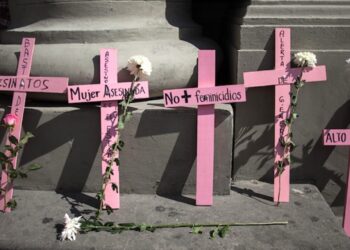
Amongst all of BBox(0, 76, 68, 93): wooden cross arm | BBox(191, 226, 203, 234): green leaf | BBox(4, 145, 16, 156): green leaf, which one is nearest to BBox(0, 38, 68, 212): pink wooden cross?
BBox(0, 76, 68, 93): wooden cross arm

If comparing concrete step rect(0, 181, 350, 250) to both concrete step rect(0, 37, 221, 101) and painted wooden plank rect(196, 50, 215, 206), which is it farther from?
concrete step rect(0, 37, 221, 101)

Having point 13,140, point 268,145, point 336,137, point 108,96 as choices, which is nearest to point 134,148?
point 108,96

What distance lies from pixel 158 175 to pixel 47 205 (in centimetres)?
70

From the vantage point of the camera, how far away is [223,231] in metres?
2.13

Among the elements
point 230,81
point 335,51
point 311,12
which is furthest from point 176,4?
point 335,51

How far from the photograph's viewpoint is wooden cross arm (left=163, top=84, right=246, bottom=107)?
236 centimetres

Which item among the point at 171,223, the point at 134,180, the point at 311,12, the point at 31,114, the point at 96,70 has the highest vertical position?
the point at 311,12

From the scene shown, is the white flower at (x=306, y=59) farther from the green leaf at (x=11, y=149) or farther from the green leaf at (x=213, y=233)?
the green leaf at (x=11, y=149)

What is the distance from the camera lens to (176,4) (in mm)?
2869

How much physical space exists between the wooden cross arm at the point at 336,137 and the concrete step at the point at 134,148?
1.95 ft

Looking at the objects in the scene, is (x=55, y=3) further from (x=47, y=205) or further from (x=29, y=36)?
(x=47, y=205)

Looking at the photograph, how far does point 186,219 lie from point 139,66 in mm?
928

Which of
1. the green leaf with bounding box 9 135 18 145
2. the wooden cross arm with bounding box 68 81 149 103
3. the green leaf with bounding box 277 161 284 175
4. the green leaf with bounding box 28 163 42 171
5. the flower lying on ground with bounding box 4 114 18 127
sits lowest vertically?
the green leaf with bounding box 28 163 42 171

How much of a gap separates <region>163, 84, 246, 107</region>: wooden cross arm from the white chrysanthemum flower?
0.65ft
